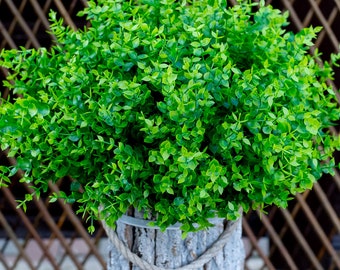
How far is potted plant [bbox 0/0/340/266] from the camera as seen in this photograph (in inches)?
55.7

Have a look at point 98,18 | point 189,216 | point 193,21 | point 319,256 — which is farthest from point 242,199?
point 319,256

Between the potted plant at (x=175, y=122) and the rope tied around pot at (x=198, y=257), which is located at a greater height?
the potted plant at (x=175, y=122)

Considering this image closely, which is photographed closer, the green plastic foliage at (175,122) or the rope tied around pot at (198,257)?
the green plastic foliage at (175,122)

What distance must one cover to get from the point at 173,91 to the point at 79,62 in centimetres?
32

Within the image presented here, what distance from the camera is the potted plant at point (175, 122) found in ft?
4.64

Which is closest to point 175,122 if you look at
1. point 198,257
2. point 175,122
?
point 175,122

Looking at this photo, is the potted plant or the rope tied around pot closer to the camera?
the potted plant

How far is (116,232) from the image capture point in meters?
1.68

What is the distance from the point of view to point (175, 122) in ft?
4.73

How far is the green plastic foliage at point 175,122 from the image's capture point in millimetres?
1414

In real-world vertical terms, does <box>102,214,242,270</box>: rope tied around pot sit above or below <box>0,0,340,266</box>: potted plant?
below

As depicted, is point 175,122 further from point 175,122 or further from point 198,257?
point 198,257

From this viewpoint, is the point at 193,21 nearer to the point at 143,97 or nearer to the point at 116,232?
the point at 143,97

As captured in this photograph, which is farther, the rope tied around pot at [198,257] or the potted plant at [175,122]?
the rope tied around pot at [198,257]
